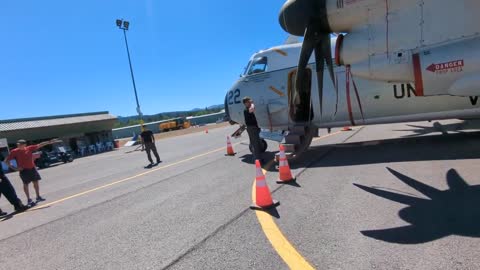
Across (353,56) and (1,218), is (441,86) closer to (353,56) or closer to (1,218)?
(353,56)

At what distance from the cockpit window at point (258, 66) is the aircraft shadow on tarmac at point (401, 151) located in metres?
3.47

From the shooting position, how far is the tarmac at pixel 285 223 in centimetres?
353

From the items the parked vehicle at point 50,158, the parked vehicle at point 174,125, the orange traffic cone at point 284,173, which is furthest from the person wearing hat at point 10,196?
the parked vehicle at point 174,125

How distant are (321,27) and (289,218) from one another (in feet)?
13.1

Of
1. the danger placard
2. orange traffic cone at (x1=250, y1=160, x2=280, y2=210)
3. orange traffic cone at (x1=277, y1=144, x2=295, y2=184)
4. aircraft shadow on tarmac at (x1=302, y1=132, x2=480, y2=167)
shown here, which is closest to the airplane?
the danger placard

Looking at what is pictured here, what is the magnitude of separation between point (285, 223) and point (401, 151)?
5875 millimetres

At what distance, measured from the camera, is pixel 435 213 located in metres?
4.32

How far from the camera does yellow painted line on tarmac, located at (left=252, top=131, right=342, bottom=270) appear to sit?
3374 millimetres

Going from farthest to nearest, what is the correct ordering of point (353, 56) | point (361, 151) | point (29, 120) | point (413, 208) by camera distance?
1. point (29, 120)
2. point (361, 151)
3. point (353, 56)
4. point (413, 208)

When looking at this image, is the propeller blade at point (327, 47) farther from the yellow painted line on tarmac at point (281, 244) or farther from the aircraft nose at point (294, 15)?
the yellow painted line on tarmac at point (281, 244)

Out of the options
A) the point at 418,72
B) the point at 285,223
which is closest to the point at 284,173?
the point at 285,223

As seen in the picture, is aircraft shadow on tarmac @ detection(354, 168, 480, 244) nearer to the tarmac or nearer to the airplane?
the tarmac

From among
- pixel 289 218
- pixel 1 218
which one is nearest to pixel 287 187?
Result: pixel 289 218

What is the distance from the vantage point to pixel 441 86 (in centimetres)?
552
